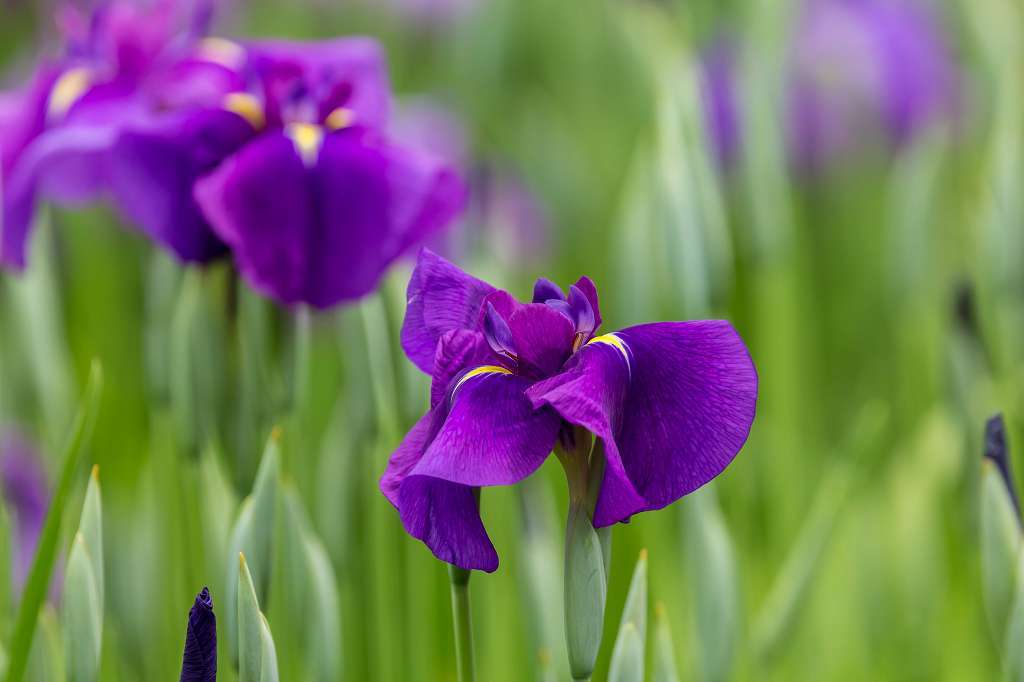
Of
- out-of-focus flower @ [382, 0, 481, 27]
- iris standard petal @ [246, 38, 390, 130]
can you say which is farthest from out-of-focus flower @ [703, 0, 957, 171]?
iris standard petal @ [246, 38, 390, 130]

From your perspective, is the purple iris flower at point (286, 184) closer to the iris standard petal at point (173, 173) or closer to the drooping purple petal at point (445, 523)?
the iris standard petal at point (173, 173)

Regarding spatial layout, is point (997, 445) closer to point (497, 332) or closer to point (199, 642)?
point (497, 332)

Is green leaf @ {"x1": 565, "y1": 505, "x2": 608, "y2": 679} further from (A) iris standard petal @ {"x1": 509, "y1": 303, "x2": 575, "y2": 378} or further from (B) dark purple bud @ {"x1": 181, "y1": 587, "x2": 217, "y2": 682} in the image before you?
(B) dark purple bud @ {"x1": 181, "y1": 587, "x2": 217, "y2": 682}

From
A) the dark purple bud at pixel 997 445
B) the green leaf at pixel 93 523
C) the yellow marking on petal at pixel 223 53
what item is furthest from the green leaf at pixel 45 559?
the dark purple bud at pixel 997 445

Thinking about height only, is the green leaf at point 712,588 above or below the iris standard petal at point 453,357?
below

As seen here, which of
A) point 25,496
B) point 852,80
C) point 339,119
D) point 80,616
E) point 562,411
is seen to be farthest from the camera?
point 852,80

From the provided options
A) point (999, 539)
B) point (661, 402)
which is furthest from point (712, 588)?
point (661, 402)

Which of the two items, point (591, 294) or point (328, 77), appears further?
point (328, 77)
